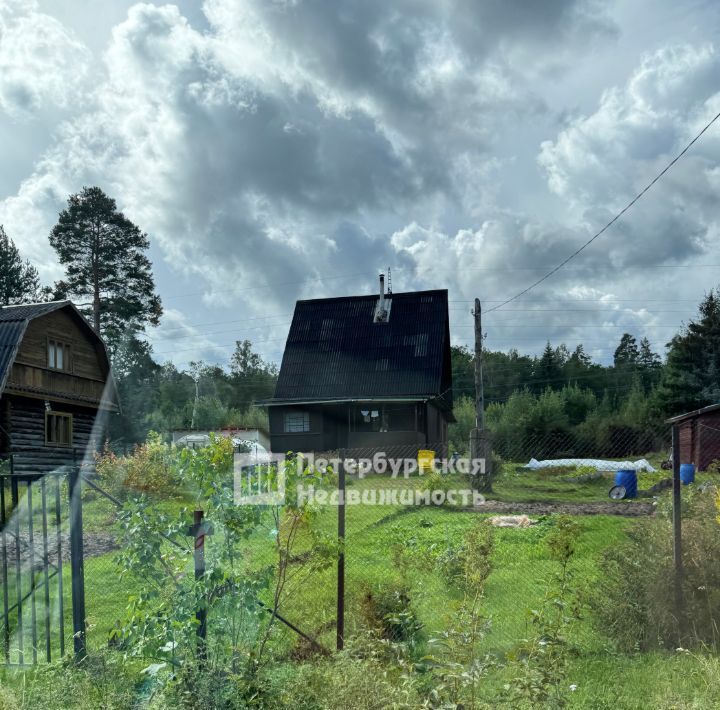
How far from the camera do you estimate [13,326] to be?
68.6 feet

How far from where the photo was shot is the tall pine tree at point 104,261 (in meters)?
34.6

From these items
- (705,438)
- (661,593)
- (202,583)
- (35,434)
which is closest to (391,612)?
(202,583)

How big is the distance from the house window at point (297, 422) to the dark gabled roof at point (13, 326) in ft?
27.8

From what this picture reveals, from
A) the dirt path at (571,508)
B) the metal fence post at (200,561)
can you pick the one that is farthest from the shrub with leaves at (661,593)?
the dirt path at (571,508)

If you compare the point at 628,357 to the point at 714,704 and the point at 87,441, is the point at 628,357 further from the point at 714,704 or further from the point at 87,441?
the point at 714,704

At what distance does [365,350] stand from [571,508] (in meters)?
15.4

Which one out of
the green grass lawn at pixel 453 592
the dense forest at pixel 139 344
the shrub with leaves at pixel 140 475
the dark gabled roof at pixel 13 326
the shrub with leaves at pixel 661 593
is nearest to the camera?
the green grass lawn at pixel 453 592

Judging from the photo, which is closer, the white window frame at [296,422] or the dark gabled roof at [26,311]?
the dark gabled roof at [26,311]

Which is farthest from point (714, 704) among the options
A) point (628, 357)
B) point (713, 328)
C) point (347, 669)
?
point (628, 357)

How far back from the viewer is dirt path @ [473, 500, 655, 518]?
35.8 ft

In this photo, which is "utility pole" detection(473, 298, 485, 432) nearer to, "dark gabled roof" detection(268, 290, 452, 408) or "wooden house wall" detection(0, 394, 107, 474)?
"dark gabled roof" detection(268, 290, 452, 408)

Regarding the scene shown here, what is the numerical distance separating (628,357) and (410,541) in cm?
6299

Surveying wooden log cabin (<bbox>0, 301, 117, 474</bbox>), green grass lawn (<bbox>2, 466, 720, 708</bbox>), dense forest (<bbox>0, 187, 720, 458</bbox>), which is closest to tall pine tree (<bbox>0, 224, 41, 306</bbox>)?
dense forest (<bbox>0, 187, 720, 458</bbox>)

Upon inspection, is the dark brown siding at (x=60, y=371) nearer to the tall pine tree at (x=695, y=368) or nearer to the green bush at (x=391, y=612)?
the green bush at (x=391, y=612)
